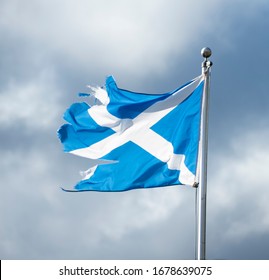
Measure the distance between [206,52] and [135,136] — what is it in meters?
3.90

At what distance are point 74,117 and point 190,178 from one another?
5429 mm

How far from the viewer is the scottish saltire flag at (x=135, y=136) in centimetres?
2575

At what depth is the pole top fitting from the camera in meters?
26.8

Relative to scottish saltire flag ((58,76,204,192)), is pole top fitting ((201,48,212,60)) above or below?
above

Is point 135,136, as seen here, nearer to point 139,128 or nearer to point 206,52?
point 139,128

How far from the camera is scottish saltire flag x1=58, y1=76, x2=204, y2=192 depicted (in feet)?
84.5

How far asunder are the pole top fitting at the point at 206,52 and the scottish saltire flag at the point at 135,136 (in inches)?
31.4

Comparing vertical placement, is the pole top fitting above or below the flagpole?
above

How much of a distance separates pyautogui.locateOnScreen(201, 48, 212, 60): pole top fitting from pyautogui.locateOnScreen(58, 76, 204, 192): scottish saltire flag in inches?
31.4

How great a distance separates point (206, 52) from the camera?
26.8 meters

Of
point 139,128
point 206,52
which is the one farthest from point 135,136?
point 206,52

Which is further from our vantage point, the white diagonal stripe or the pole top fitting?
the pole top fitting
